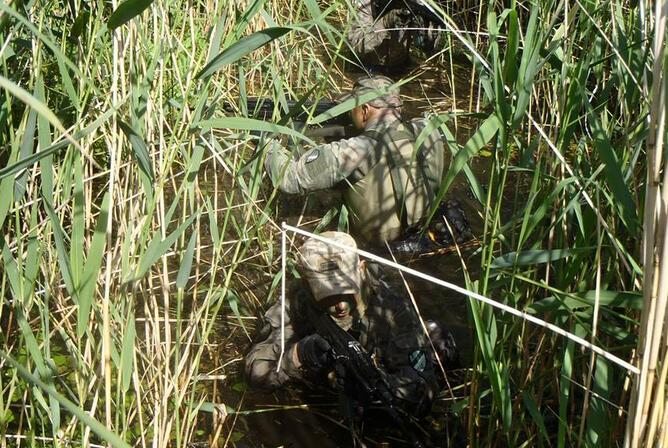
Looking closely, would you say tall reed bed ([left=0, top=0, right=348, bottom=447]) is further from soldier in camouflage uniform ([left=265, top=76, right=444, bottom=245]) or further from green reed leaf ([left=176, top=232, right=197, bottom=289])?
soldier in camouflage uniform ([left=265, top=76, right=444, bottom=245])

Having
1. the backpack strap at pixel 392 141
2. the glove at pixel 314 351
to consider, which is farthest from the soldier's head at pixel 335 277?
the backpack strap at pixel 392 141

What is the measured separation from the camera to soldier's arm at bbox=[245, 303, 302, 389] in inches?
136

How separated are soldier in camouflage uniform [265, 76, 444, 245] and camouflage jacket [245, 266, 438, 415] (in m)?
0.89

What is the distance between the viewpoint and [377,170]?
178 inches

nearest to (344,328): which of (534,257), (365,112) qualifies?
(365,112)

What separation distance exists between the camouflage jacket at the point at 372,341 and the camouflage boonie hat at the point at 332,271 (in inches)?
4.5

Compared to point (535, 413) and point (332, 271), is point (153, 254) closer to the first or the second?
point (535, 413)

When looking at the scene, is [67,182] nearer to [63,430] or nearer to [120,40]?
[120,40]

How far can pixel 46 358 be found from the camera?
2.09m

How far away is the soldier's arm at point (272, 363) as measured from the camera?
11.3 feet

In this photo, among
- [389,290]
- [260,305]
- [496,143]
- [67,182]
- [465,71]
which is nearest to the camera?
[67,182]

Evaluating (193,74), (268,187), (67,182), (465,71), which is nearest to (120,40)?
(193,74)

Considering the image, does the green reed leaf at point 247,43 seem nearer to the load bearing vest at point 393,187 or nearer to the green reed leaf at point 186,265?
the green reed leaf at point 186,265

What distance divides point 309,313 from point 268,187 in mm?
1518
